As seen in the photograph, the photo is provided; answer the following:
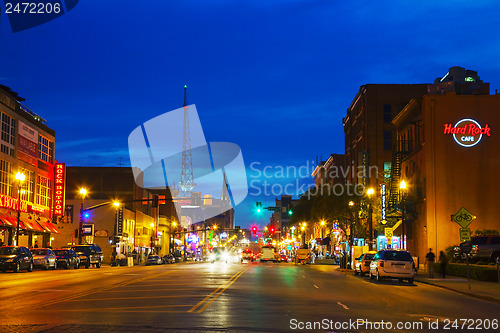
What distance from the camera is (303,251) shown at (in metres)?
84.5

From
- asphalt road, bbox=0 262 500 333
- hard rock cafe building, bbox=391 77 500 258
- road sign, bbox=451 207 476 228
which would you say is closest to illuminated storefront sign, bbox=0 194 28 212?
asphalt road, bbox=0 262 500 333

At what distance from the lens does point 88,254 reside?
59.6 metres

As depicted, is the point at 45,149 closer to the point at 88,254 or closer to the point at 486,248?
the point at 88,254

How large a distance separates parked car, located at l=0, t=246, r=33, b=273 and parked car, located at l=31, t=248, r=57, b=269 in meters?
4.26

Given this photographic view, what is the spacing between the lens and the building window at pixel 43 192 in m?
70.2

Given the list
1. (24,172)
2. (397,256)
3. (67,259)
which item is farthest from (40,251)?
(397,256)

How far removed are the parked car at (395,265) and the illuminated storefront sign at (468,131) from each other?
78.6ft

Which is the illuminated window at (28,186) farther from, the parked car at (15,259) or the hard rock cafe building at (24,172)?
the parked car at (15,259)

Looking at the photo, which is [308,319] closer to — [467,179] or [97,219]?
[467,179]

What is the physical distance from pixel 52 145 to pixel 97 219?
19880 mm

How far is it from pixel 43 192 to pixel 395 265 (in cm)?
4900

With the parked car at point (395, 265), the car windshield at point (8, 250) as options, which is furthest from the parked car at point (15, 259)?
the parked car at point (395, 265)

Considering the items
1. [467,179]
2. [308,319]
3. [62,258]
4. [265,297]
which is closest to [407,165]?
[467,179]

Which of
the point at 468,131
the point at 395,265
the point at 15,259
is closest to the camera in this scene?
the point at 395,265
